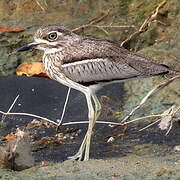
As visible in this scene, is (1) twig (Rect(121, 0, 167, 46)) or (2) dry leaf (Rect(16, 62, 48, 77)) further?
(1) twig (Rect(121, 0, 167, 46))

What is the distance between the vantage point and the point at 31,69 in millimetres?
8438

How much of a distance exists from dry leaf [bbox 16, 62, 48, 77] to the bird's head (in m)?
1.66

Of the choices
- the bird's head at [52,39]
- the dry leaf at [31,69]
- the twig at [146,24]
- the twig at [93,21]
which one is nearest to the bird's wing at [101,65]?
the bird's head at [52,39]

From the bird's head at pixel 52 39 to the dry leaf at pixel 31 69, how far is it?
1.66m

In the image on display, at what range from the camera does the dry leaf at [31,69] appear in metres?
8.32

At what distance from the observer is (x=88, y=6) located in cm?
963

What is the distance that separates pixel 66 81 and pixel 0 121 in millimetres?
1235

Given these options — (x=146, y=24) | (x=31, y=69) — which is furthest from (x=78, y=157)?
(x=146, y=24)

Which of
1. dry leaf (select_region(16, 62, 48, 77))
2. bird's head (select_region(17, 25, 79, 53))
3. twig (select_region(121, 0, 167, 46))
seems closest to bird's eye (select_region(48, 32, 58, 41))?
bird's head (select_region(17, 25, 79, 53))

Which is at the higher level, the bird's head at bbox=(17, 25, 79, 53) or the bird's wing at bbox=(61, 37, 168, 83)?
the bird's head at bbox=(17, 25, 79, 53)

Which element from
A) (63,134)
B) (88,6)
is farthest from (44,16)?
(63,134)

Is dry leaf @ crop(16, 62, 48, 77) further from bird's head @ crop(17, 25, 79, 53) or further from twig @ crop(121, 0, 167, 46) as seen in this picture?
bird's head @ crop(17, 25, 79, 53)

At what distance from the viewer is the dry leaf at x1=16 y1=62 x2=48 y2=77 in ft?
27.3

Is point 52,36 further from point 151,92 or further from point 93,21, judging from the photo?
point 93,21
